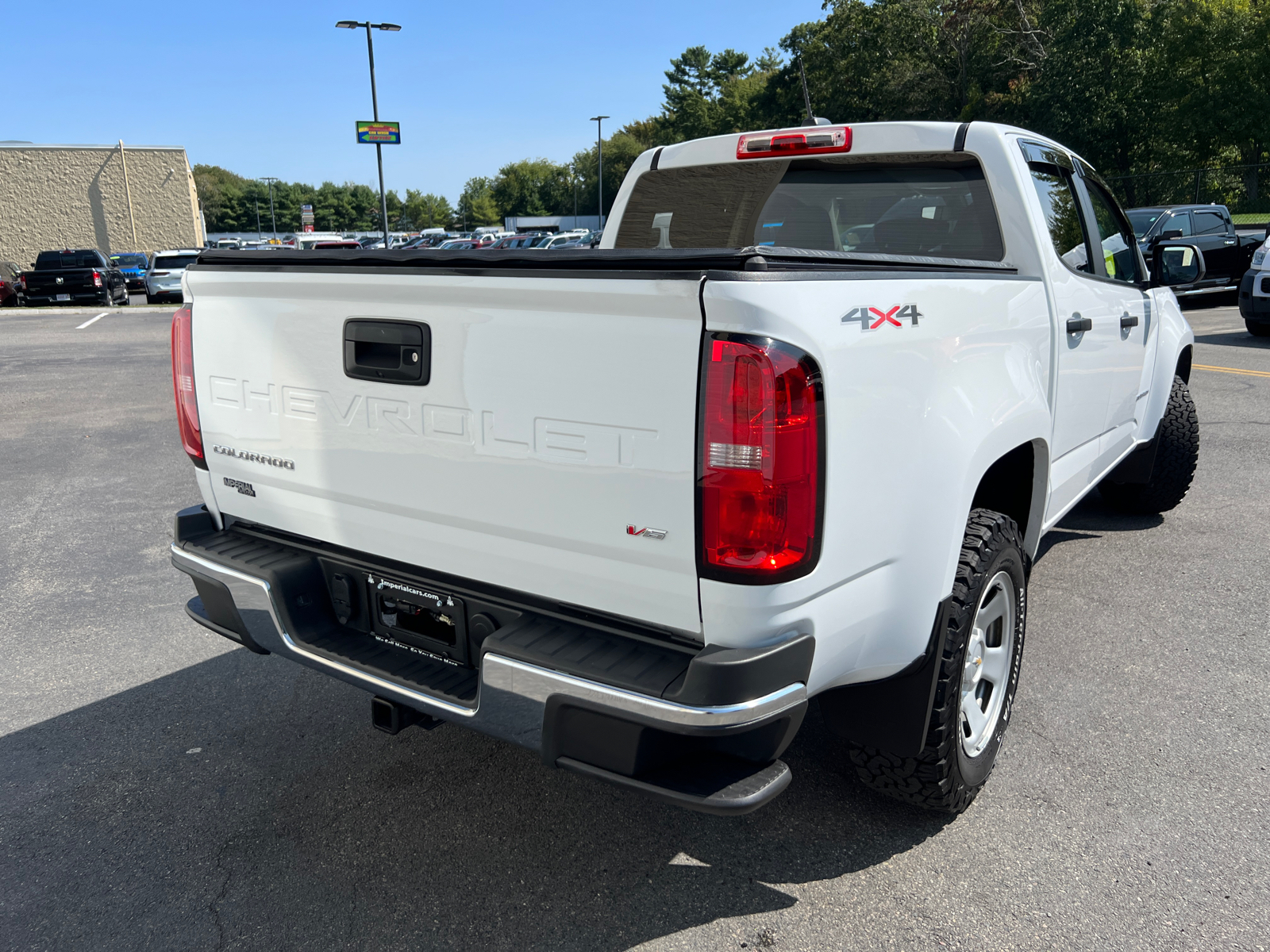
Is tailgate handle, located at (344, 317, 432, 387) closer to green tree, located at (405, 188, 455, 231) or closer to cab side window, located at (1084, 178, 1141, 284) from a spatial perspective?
cab side window, located at (1084, 178, 1141, 284)

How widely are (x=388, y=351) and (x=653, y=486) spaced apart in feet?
2.77

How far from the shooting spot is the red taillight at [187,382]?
2.92 metres

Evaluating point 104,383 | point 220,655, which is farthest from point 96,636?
point 104,383

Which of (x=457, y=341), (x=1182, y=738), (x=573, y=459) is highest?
(x=457, y=341)

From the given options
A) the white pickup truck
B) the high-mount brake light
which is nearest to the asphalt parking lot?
the white pickup truck

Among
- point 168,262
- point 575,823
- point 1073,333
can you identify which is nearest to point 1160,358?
point 1073,333

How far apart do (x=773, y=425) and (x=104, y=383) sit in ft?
41.1

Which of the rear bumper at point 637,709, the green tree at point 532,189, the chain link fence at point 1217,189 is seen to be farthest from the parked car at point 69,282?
the green tree at point 532,189

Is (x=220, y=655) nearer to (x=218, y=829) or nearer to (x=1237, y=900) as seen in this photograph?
(x=218, y=829)

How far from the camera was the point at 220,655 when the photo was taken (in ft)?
13.4

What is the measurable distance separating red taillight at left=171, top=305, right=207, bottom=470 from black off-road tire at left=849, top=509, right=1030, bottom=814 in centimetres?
224

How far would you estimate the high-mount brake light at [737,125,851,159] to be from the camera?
3762 mm

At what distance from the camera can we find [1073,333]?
135 inches

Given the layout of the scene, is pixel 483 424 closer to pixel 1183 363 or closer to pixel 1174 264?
pixel 1174 264
